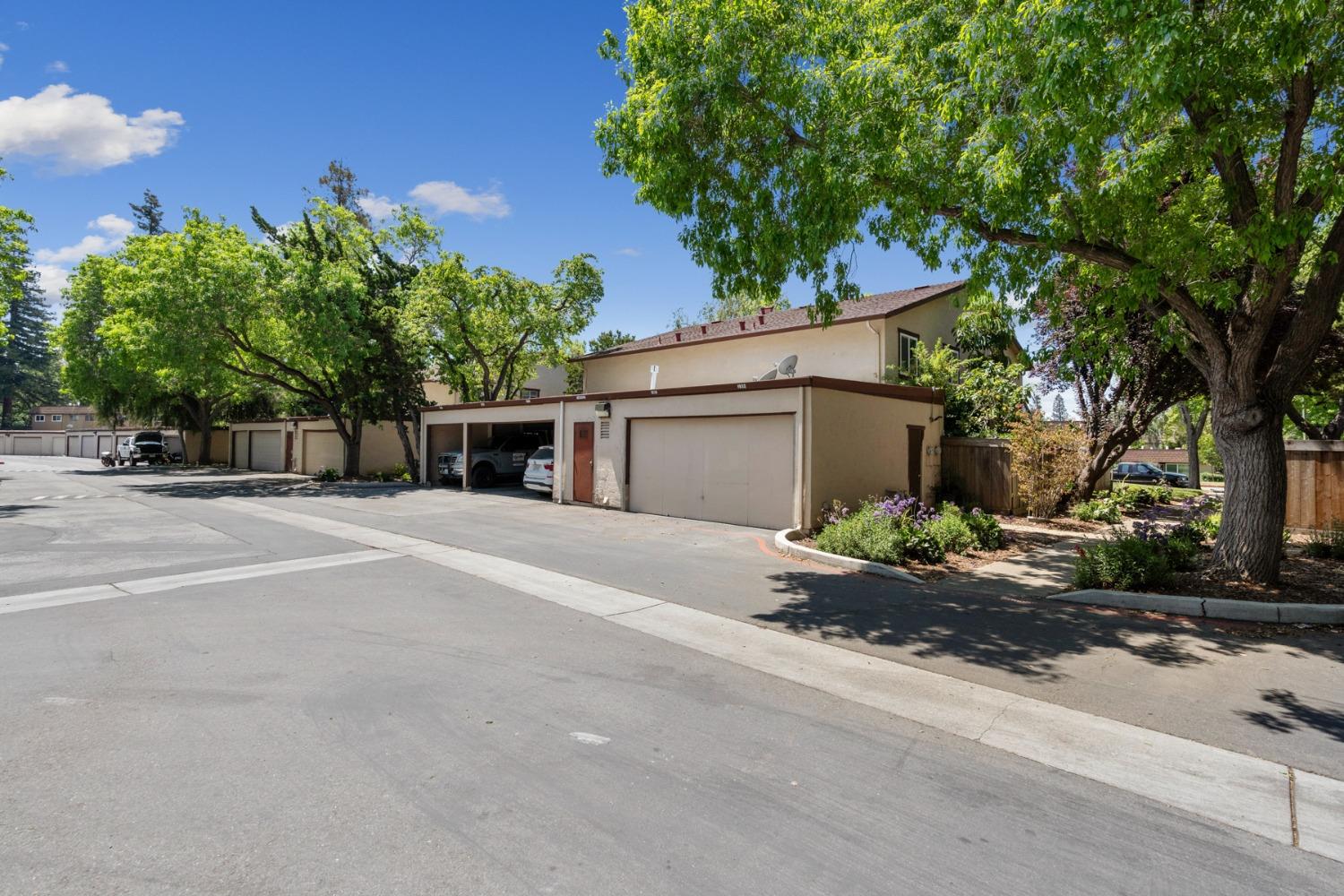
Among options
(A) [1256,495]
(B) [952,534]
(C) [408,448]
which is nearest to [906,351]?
(B) [952,534]

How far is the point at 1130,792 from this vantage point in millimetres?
3451

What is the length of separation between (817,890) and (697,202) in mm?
8050

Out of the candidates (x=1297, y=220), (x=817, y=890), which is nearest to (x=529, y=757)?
(x=817, y=890)

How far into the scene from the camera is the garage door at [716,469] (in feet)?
42.7

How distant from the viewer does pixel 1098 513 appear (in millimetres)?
14961

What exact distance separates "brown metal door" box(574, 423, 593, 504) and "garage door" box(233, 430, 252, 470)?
27.3 meters

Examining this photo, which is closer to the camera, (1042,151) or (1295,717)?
(1295,717)

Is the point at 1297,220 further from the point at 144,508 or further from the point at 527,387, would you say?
the point at 527,387

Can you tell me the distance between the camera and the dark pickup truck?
39312 millimetres

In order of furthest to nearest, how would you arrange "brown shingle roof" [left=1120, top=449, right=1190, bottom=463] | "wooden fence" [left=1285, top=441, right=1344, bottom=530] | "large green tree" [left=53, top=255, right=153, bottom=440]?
1. "brown shingle roof" [left=1120, top=449, right=1190, bottom=463]
2. "large green tree" [left=53, top=255, right=153, bottom=440]
3. "wooden fence" [left=1285, top=441, right=1344, bottom=530]

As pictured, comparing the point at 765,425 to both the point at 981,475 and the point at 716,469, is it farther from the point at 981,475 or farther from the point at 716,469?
the point at 981,475

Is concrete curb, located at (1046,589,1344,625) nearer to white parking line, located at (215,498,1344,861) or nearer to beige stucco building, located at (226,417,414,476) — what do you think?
white parking line, located at (215,498,1344,861)

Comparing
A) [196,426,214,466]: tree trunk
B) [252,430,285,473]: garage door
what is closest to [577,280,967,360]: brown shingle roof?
[252,430,285,473]: garage door

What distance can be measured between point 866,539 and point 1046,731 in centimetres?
545
